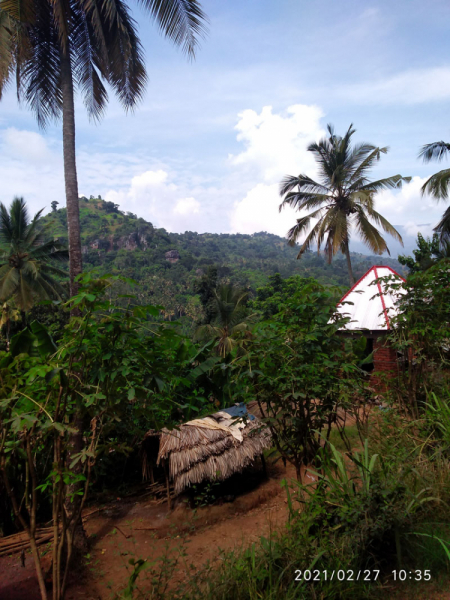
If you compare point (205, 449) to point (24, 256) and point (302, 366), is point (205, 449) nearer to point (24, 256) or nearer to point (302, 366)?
point (302, 366)

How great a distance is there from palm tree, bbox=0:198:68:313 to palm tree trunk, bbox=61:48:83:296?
13.2 m

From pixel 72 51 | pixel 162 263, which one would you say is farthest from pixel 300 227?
pixel 162 263

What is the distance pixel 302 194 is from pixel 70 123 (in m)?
12.9

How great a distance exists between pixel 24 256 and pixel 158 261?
140 feet

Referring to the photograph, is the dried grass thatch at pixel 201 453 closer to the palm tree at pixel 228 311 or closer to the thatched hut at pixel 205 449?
the thatched hut at pixel 205 449

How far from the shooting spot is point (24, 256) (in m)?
19.0

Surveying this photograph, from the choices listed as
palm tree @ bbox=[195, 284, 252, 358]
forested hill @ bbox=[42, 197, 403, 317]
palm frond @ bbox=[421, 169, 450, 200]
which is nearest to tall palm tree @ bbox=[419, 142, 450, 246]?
palm frond @ bbox=[421, 169, 450, 200]

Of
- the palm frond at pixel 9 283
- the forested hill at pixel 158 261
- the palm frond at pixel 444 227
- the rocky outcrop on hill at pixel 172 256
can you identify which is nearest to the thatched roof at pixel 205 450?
the palm frond at pixel 9 283

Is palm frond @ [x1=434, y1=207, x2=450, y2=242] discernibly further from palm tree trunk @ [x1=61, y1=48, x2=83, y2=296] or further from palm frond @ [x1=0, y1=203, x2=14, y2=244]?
palm frond @ [x1=0, y1=203, x2=14, y2=244]

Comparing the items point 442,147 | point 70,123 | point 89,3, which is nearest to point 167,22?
point 89,3

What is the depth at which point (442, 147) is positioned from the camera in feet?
51.9

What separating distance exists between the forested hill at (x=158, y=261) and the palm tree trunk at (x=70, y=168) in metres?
36.1

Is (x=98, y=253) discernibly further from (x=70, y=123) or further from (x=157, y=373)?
(x=157, y=373)

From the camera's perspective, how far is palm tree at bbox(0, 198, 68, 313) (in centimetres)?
1777
